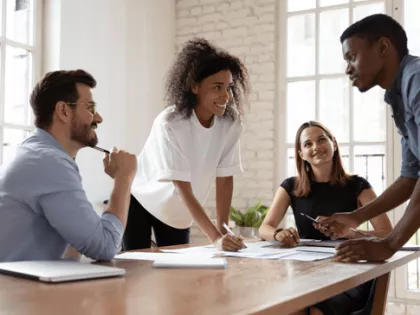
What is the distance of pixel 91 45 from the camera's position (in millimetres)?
3951

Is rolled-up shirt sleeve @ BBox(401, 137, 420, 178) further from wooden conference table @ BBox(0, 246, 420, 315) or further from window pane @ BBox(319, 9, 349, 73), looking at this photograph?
window pane @ BBox(319, 9, 349, 73)

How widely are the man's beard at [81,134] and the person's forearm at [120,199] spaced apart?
7.1 inches

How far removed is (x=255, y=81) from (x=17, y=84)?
178cm

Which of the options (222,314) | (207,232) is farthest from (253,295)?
(207,232)

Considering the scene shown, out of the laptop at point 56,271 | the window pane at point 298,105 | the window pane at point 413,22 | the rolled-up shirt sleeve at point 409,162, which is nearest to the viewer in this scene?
the laptop at point 56,271

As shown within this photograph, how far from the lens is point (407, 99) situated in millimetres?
1594

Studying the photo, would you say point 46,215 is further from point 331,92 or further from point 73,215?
point 331,92

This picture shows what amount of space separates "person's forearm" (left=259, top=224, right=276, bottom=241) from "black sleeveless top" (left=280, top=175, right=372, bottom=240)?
0.19m

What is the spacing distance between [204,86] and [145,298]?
1355 millimetres

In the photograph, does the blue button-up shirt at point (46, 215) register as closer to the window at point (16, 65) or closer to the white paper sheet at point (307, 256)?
the white paper sheet at point (307, 256)

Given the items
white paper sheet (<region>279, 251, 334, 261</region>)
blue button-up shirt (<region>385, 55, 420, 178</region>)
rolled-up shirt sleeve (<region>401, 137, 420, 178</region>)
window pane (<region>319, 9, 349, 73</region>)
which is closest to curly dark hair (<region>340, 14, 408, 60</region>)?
blue button-up shirt (<region>385, 55, 420, 178</region>)

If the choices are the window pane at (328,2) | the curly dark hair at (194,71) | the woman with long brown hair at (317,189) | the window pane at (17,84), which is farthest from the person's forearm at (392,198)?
the window pane at (328,2)

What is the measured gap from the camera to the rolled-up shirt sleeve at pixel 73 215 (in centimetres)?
143

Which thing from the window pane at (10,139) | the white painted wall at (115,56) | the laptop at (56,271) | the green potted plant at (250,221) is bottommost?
the green potted plant at (250,221)
